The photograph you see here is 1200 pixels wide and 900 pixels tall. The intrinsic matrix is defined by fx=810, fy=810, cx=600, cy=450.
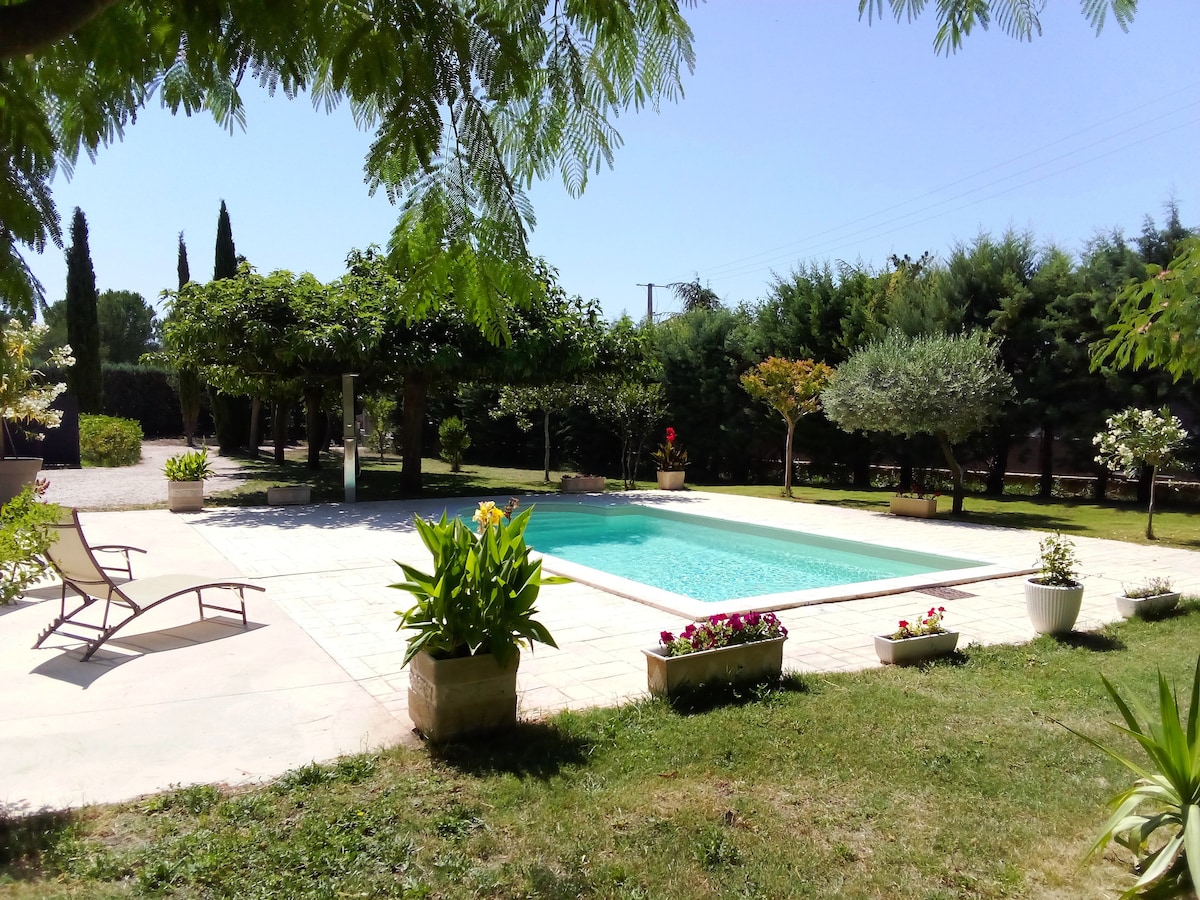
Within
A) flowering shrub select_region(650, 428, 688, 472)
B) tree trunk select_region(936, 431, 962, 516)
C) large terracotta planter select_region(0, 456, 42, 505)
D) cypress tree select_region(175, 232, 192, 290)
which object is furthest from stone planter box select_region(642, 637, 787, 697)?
cypress tree select_region(175, 232, 192, 290)

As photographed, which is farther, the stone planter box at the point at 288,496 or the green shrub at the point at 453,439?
the green shrub at the point at 453,439

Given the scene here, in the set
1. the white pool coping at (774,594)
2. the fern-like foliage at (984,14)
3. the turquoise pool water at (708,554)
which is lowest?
the turquoise pool water at (708,554)

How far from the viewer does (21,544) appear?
3.23 m

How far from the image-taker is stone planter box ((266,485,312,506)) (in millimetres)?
15189

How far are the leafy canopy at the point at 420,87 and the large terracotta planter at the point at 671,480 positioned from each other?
16727mm

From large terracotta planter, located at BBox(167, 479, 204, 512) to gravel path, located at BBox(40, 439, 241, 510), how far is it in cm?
81

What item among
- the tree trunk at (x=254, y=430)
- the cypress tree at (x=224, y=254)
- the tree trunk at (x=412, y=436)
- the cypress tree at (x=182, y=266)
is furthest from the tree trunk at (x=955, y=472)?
the cypress tree at (x=182, y=266)

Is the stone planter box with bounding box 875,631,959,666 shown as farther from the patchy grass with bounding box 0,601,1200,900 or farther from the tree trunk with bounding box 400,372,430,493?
the tree trunk with bounding box 400,372,430,493

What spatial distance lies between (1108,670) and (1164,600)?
2288mm

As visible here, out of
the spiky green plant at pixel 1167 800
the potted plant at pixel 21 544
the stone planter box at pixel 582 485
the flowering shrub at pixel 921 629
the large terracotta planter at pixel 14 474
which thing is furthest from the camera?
the stone planter box at pixel 582 485

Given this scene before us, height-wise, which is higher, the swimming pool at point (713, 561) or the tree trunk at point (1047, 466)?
the tree trunk at point (1047, 466)

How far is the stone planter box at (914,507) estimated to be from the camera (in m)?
14.6

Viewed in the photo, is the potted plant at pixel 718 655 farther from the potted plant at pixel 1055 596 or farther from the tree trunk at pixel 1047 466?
the tree trunk at pixel 1047 466

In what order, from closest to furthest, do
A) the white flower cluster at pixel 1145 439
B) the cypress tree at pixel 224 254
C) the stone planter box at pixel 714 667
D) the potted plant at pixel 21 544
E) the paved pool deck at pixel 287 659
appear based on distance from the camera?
the potted plant at pixel 21 544, the paved pool deck at pixel 287 659, the stone planter box at pixel 714 667, the white flower cluster at pixel 1145 439, the cypress tree at pixel 224 254
